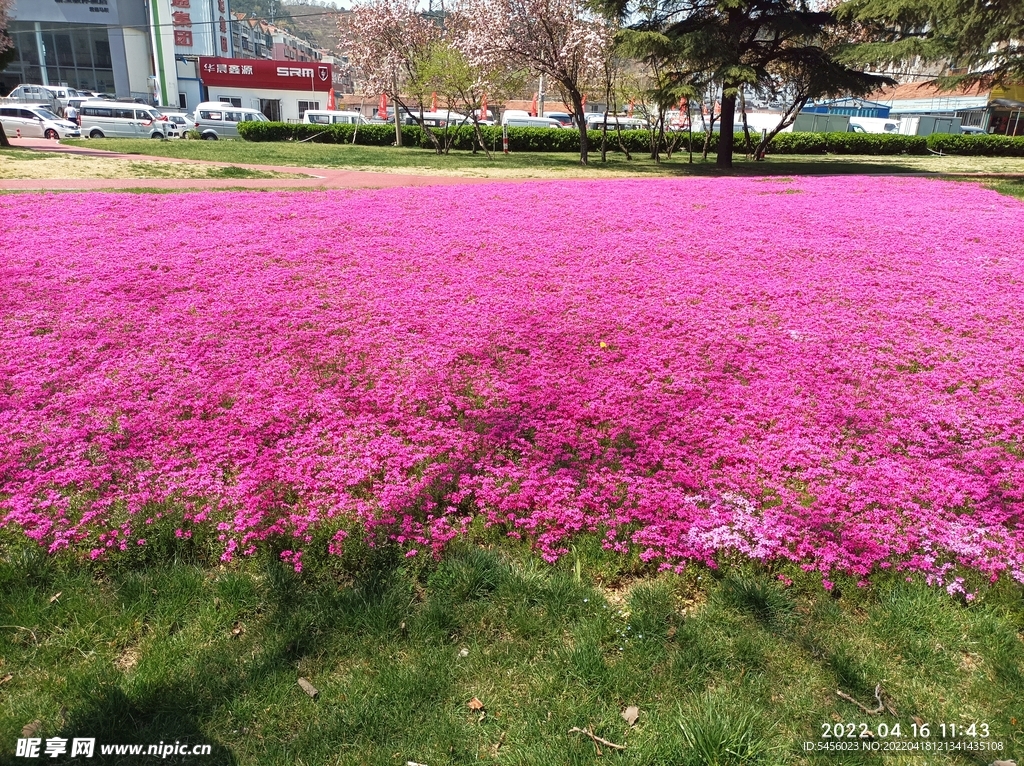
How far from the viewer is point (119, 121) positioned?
1323 inches

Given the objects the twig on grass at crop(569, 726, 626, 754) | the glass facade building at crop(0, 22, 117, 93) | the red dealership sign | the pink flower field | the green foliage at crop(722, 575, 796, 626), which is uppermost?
the glass facade building at crop(0, 22, 117, 93)

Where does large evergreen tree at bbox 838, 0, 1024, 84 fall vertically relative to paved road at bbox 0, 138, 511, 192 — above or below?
above

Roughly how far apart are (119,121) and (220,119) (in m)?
6.67

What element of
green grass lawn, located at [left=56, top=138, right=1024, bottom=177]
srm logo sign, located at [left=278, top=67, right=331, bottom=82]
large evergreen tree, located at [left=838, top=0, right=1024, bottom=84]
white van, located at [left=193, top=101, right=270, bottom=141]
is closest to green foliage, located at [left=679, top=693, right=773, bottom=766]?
green grass lawn, located at [left=56, top=138, right=1024, bottom=177]

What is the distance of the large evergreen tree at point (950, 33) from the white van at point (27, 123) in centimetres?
3275

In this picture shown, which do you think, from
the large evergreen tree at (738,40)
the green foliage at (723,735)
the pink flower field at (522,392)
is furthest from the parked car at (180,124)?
the green foliage at (723,735)

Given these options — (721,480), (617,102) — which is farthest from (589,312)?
(617,102)

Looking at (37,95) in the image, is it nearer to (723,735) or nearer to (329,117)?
(329,117)

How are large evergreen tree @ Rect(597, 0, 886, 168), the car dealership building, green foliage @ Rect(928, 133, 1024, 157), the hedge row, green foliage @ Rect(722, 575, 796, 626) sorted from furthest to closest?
the car dealership building, green foliage @ Rect(928, 133, 1024, 157), the hedge row, large evergreen tree @ Rect(597, 0, 886, 168), green foliage @ Rect(722, 575, 796, 626)

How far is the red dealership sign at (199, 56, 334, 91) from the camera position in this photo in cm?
5222

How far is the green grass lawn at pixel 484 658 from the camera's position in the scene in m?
2.16

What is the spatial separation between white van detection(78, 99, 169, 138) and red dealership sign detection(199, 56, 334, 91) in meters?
A: 20.4

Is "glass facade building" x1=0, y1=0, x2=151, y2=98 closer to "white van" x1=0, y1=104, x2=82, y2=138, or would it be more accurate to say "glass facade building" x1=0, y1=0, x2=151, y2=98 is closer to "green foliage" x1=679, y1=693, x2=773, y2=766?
"white van" x1=0, y1=104, x2=82, y2=138

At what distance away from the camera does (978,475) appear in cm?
372
